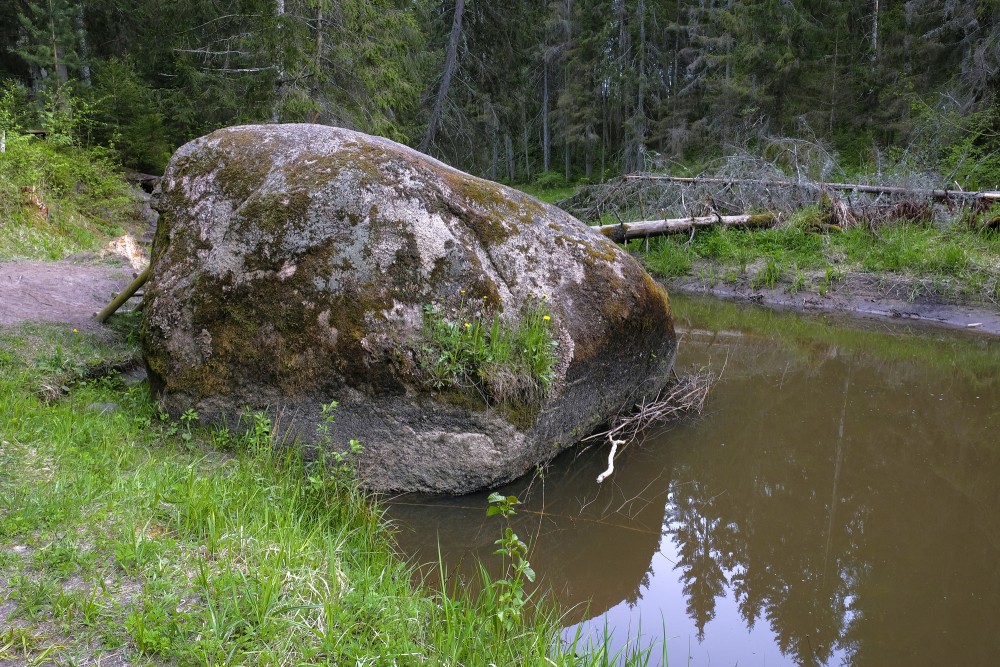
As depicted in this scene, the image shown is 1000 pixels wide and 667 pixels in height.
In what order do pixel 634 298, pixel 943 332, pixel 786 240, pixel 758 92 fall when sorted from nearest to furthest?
pixel 634 298
pixel 943 332
pixel 786 240
pixel 758 92

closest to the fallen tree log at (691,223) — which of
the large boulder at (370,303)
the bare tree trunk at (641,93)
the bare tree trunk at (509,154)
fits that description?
the large boulder at (370,303)

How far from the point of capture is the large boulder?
4508 millimetres

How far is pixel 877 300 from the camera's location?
1075 centimetres

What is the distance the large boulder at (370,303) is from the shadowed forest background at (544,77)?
3.67m

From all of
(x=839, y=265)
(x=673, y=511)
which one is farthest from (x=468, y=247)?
(x=839, y=265)

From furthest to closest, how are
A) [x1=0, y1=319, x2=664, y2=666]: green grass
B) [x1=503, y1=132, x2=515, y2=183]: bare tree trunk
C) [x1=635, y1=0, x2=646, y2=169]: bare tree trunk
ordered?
[x1=503, y1=132, x2=515, y2=183]: bare tree trunk, [x1=635, y1=0, x2=646, y2=169]: bare tree trunk, [x1=0, y1=319, x2=664, y2=666]: green grass

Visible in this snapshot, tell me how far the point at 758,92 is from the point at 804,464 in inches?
722

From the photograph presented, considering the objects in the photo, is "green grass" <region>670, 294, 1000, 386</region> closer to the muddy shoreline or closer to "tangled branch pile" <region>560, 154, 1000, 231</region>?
the muddy shoreline

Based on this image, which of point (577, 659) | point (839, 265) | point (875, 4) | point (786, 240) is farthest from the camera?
point (875, 4)

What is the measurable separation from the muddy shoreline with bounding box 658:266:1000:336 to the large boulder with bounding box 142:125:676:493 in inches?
279

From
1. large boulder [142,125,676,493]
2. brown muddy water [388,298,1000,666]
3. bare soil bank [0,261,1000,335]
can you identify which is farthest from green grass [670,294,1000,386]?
large boulder [142,125,676,493]

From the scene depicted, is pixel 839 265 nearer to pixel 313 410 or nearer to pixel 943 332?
pixel 943 332

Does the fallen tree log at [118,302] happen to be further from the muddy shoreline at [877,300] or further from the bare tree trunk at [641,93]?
the bare tree trunk at [641,93]

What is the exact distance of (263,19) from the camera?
1294 cm
